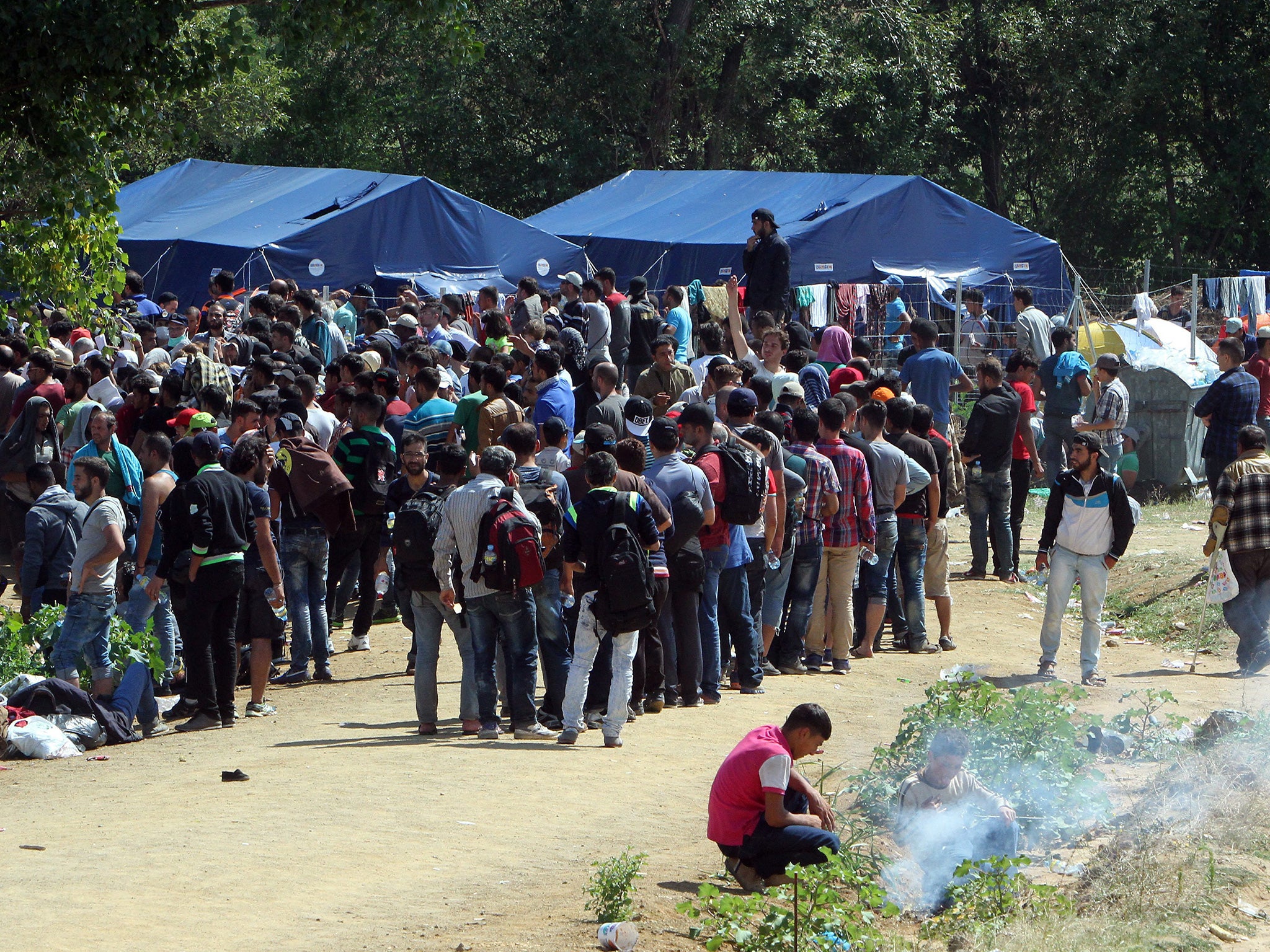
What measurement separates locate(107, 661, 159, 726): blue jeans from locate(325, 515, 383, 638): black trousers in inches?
62.8

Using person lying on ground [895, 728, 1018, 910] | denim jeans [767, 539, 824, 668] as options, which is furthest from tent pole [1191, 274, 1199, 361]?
person lying on ground [895, 728, 1018, 910]

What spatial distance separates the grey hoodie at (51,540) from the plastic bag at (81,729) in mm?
1316

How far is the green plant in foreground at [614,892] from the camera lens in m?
5.56

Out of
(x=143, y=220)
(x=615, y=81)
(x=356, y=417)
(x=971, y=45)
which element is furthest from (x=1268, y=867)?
(x=971, y=45)

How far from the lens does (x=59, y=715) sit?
28.3 feet

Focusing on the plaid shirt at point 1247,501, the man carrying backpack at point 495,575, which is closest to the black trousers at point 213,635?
the man carrying backpack at point 495,575

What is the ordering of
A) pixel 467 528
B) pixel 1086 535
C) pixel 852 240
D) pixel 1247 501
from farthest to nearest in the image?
pixel 852 240 < pixel 1247 501 < pixel 1086 535 < pixel 467 528

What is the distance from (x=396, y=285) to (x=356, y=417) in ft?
37.7

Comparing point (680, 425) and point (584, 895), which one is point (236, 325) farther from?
point (584, 895)

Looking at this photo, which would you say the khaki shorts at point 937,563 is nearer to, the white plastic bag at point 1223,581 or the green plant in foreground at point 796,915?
the white plastic bag at point 1223,581

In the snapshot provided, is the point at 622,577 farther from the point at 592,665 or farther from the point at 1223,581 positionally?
the point at 1223,581

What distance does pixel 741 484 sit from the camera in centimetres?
877

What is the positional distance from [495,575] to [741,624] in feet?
6.82

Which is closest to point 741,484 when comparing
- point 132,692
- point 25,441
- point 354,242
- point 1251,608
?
point 132,692
